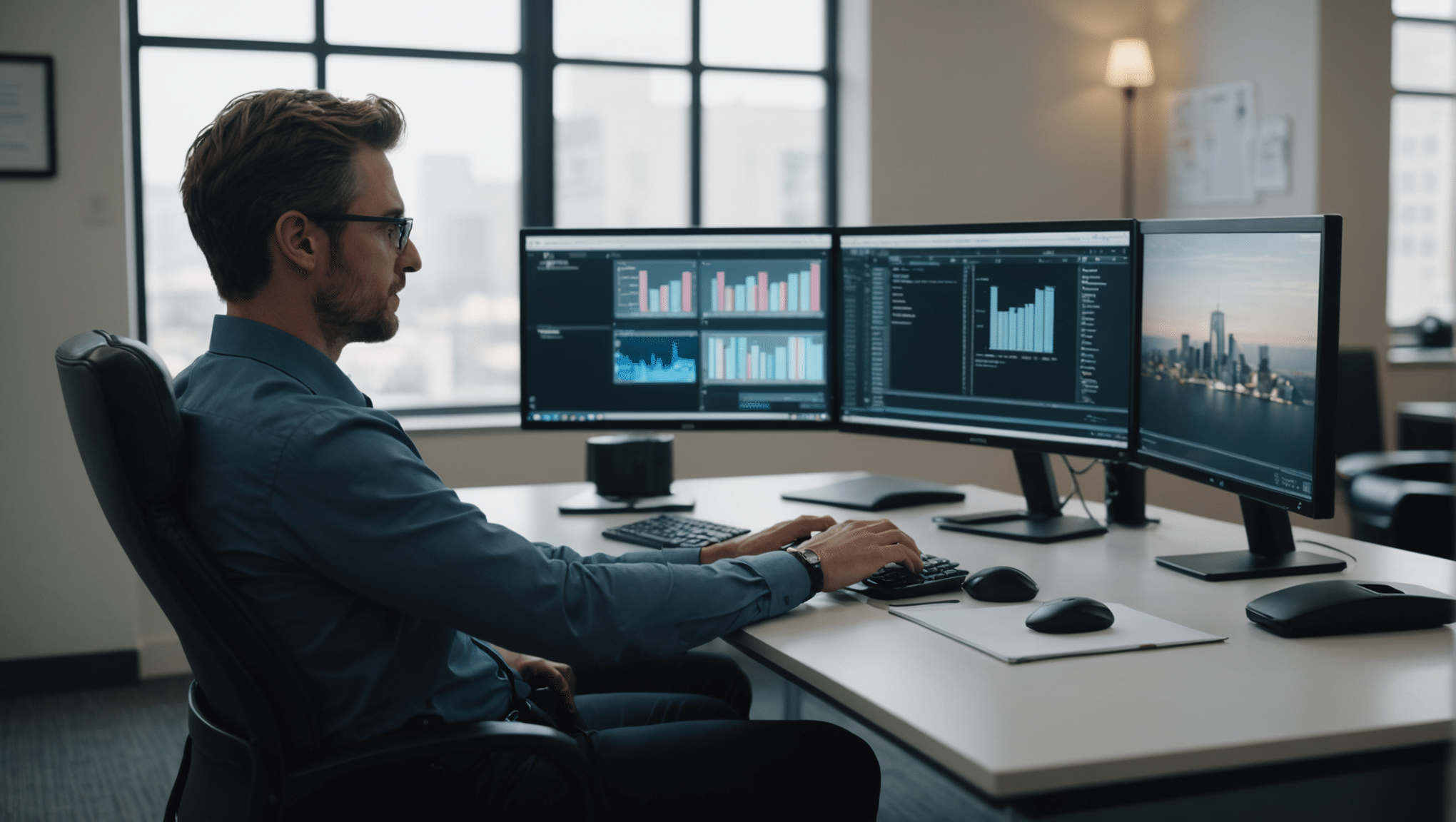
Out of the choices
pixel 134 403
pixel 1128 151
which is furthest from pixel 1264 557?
pixel 1128 151

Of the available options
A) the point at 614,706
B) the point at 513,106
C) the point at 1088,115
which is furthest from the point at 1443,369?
the point at 614,706

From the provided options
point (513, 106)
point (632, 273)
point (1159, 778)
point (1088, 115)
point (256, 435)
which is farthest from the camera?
point (1088, 115)

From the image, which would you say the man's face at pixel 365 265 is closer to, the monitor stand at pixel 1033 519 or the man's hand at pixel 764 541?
the man's hand at pixel 764 541

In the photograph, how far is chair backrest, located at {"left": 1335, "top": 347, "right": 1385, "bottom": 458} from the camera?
3906 mm

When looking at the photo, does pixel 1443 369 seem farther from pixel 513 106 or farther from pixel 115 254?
pixel 115 254

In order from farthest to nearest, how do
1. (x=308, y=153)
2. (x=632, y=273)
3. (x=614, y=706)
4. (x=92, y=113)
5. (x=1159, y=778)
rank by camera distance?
(x=92, y=113) → (x=632, y=273) → (x=614, y=706) → (x=308, y=153) → (x=1159, y=778)

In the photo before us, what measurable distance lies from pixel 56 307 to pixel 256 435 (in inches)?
100

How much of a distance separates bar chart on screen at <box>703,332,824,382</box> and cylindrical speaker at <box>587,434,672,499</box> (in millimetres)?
169

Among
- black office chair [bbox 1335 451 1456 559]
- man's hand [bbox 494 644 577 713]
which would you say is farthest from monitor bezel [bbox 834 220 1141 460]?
black office chair [bbox 1335 451 1456 559]

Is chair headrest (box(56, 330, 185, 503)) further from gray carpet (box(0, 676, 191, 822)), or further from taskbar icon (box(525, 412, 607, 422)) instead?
gray carpet (box(0, 676, 191, 822))

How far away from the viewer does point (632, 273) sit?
2227mm

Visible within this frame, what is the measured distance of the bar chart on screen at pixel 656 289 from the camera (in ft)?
7.27

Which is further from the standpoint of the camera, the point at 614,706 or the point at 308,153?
the point at 614,706

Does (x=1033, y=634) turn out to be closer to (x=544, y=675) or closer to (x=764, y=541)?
(x=764, y=541)
